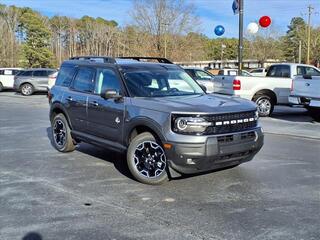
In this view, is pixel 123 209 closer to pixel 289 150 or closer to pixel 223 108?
pixel 223 108

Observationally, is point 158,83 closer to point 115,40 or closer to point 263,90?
point 263,90

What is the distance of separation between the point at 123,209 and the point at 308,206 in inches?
86.6

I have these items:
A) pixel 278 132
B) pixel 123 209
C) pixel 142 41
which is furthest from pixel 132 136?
pixel 142 41

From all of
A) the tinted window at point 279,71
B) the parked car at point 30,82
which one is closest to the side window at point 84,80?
the tinted window at point 279,71

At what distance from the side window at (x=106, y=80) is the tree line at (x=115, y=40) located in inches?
1555

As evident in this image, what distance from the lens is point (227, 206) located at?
5188mm

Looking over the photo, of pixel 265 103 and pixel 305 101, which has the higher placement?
pixel 305 101

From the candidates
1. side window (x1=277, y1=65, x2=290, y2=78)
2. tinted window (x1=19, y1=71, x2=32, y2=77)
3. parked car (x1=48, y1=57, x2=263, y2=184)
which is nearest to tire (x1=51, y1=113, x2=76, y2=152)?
parked car (x1=48, y1=57, x2=263, y2=184)

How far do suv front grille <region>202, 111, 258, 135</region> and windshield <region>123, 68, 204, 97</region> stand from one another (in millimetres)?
1213

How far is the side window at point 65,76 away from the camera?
27.0 ft

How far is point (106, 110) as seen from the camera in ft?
22.6

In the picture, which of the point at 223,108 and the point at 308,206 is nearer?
the point at 308,206

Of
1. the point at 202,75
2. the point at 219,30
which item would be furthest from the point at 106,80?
the point at 219,30

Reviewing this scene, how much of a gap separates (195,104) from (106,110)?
63.8 inches
